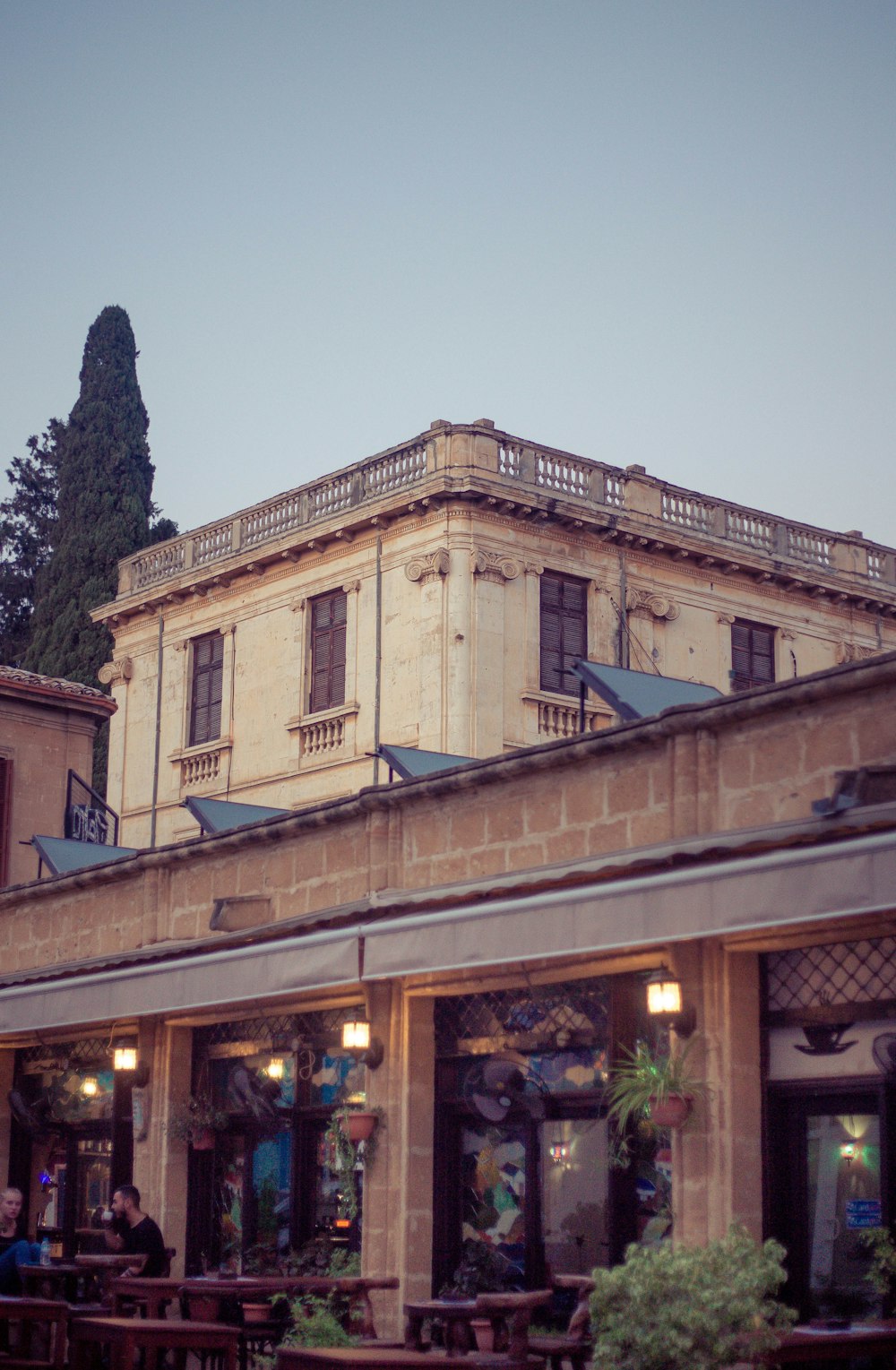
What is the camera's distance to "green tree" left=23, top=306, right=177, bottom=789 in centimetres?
3978

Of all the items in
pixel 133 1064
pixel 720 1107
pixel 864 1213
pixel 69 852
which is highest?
pixel 69 852

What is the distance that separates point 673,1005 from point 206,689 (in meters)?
19.2

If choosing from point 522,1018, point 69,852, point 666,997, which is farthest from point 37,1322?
point 69,852

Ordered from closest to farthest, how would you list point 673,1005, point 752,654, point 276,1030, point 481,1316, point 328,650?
point 481,1316 → point 673,1005 → point 276,1030 → point 328,650 → point 752,654

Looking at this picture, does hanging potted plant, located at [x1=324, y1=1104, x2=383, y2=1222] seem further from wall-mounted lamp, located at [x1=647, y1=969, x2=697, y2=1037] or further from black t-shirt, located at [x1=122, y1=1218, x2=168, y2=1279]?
wall-mounted lamp, located at [x1=647, y1=969, x2=697, y2=1037]

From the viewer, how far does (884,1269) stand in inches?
368

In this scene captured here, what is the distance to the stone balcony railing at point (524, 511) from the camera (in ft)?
82.3

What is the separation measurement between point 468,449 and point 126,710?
325 inches

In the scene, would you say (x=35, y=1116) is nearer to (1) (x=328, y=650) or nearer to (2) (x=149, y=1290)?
(2) (x=149, y=1290)

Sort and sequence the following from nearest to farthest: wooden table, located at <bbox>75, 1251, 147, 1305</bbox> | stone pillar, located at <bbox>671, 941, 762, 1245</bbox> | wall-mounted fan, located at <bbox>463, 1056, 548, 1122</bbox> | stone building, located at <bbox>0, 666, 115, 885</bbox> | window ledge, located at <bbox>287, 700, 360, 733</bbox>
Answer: stone pillar, located at <bbox>671, 941, 762, 1245</bbox> < wall-mounted fan, located at <bbox>463, 1056, 548, 1122</bbox> < wooden table, located at <bbox>75, 1251, 147, 1305</bbox> < stone building, located at <bbox>0, 666, 115, 885</bbox> < window ledge, located at <bbox>287, 700, 360, 733</bbox>

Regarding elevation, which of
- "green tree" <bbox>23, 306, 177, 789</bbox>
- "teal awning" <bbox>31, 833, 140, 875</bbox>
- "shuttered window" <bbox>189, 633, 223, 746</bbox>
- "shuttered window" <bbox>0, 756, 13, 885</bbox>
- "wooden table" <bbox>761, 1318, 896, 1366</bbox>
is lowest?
"wooden table" <bbox>761, 1318, 896, 1366</bbox>

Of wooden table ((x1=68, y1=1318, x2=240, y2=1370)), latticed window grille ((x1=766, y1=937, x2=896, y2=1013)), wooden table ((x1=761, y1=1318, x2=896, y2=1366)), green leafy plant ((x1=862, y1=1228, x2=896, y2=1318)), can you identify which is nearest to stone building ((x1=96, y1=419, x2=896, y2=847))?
latticed window grille ((x1=766, y1=937, x2=896, y2=1013))

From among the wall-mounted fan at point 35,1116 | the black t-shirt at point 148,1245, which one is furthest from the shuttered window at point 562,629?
the black t-shirt at point 148,1245

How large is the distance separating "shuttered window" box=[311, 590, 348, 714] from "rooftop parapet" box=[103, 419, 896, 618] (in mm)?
886
